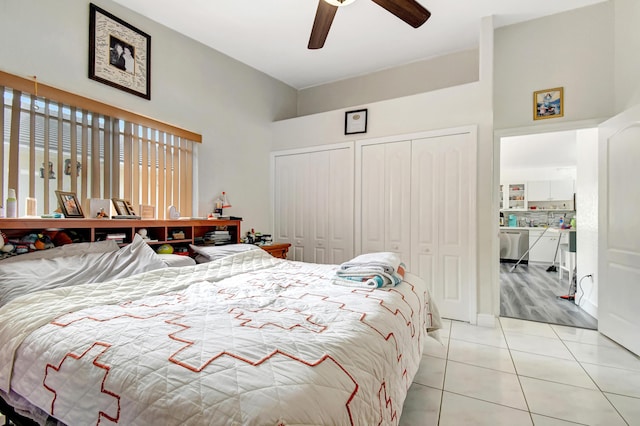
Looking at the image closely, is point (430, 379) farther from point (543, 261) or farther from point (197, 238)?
point (543, 261)

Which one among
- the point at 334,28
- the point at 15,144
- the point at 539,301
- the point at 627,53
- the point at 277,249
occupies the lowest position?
the point at 539,301

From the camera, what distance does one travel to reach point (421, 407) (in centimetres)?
186

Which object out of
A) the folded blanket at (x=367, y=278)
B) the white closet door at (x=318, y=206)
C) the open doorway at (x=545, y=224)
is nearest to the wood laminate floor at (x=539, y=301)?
the open doorway at (x=545, y=224)

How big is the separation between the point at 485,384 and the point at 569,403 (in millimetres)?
446

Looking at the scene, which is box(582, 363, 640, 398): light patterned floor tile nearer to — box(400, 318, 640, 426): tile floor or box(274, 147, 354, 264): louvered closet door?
box(400, 318, 640, 426): tile floor

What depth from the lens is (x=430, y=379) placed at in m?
2.17

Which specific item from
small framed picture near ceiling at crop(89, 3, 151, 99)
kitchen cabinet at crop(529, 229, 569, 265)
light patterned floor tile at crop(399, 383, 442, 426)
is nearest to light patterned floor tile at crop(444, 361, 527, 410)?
light patterned floor tile at crop(399, 383, 442, 426)

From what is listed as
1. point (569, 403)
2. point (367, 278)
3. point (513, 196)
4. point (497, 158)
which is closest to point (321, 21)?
point (367, 278)

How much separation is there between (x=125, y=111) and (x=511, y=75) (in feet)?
12.9

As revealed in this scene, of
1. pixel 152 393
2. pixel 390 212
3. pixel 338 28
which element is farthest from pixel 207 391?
pixel 338 28

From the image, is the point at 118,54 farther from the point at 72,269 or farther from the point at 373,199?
the point at 373,199

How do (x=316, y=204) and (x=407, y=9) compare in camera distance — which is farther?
(x=316, y=204)

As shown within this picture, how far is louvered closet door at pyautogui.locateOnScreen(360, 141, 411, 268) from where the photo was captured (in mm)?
3662

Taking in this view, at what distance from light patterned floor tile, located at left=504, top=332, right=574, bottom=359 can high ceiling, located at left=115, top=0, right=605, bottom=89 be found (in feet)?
10.4
